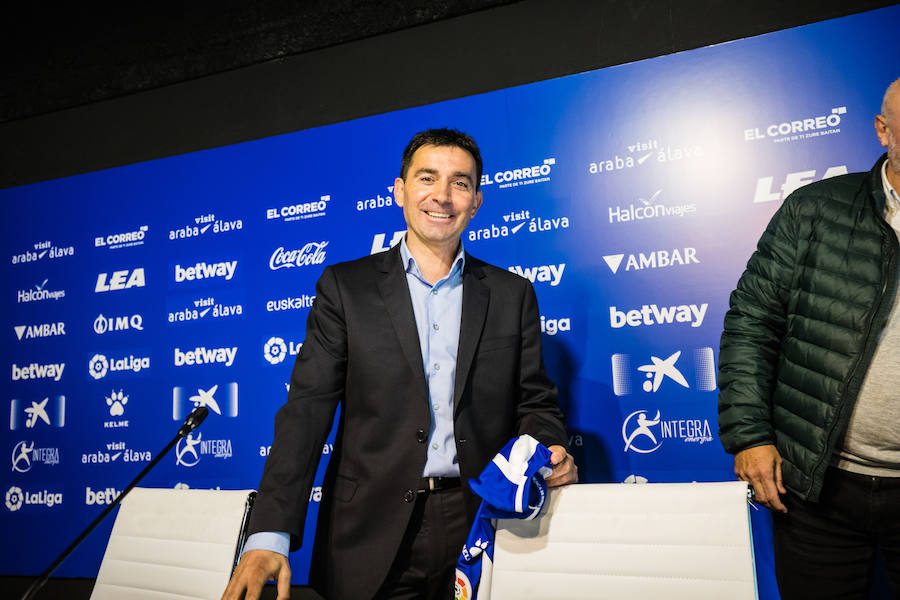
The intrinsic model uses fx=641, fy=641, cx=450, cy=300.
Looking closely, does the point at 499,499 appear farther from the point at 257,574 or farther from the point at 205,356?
the point at 205,356

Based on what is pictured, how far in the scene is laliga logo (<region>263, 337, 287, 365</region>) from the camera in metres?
3.04

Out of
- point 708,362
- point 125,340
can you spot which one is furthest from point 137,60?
point 708,362

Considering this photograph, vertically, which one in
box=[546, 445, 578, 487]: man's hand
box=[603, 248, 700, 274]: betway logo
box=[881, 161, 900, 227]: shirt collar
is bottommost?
box=[546, 445, 578, 487]: man's hand

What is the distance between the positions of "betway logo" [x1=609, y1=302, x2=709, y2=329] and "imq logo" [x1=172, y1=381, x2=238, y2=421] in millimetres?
1827

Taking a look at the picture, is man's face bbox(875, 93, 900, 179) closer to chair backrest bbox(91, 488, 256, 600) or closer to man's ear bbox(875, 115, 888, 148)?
man's ear bbox(875, 115, 888, 148)

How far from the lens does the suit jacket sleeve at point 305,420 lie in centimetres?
135

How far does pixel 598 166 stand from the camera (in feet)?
8.65

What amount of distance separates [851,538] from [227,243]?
283 cm

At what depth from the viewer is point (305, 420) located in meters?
1.47

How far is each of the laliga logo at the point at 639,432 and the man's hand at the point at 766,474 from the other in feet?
2.85

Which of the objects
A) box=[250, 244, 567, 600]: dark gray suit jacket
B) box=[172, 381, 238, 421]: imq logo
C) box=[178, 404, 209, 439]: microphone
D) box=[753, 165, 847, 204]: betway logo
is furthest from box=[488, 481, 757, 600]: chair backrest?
box=[172, 381, 238, 421]: imq logo

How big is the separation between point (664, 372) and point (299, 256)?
1731 mm

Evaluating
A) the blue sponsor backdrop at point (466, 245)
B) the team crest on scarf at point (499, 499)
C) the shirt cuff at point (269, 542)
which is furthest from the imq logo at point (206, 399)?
the team crest on scarf at point (499, 499)

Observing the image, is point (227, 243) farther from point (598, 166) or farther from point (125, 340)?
point (598, 166)
